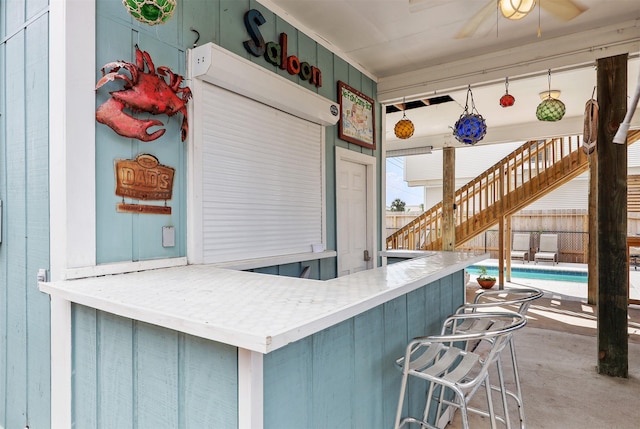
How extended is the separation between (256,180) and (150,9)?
141 cm

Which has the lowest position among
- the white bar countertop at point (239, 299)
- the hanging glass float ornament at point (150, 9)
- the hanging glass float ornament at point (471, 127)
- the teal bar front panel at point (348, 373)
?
the teal bar front panel at point (348, 373)

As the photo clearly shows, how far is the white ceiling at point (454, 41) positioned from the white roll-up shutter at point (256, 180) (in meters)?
0.92

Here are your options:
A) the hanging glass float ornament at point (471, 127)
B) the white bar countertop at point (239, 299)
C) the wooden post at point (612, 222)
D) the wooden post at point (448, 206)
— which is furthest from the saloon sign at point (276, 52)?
the wooden post at point (448, 206)

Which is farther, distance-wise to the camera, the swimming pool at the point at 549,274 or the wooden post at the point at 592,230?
the swimming pool at the point at 549,274

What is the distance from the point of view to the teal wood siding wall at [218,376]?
45.7 inches

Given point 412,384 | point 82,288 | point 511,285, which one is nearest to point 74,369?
point 82,288

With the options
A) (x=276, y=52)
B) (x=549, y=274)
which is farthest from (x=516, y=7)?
(x=549, y=274)

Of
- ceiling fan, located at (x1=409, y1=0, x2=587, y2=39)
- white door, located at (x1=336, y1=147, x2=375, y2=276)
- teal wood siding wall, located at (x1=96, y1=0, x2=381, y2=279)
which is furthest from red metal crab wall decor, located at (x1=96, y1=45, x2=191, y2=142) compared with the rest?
white door, located at (x1=336, y1=147, x2=375, y2=276)

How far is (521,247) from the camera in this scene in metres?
12.0

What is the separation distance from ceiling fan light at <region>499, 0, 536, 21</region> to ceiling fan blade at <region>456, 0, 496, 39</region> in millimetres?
468

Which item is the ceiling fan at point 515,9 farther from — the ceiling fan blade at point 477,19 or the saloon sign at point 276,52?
the saloon sign at point 276,52

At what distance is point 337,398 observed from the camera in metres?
1.46

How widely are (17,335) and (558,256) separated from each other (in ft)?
42.3

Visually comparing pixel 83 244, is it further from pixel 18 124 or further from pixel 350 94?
pixel 350 94
